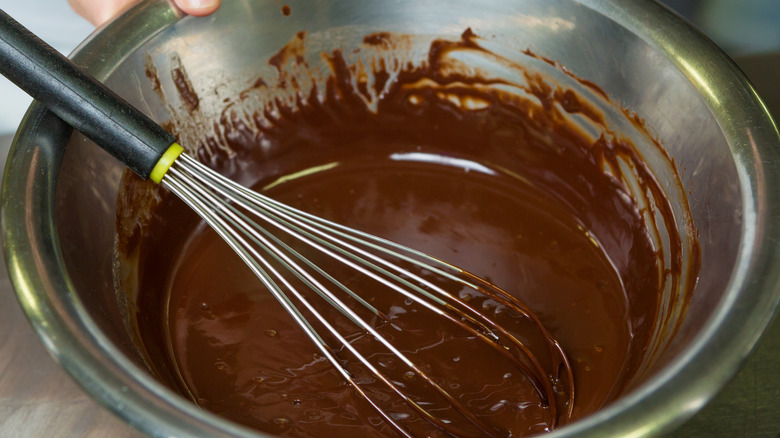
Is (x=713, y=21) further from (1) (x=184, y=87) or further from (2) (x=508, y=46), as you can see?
(1) (x=184, y=87)

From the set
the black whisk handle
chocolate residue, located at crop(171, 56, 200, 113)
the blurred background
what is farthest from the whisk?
the blurred background

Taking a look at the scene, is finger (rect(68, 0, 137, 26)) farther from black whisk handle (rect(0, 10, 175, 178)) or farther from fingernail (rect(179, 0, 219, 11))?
black whisk handle (rect(0, 10, 175, 178))

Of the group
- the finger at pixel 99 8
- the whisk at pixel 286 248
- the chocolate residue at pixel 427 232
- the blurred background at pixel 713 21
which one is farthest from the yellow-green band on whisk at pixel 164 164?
the blurred background at pixel 713 21

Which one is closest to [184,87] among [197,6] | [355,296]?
[197,6]

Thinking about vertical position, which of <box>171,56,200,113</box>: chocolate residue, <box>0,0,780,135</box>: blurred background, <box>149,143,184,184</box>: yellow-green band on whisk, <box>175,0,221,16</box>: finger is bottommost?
<box>149,143,184,184</box>: yellow-green band on whisk

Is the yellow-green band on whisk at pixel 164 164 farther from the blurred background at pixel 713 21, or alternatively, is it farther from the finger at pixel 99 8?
the blurred background at pixel 713 21

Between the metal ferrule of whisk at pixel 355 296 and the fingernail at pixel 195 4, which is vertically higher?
the fingernail at pixel 195 4
